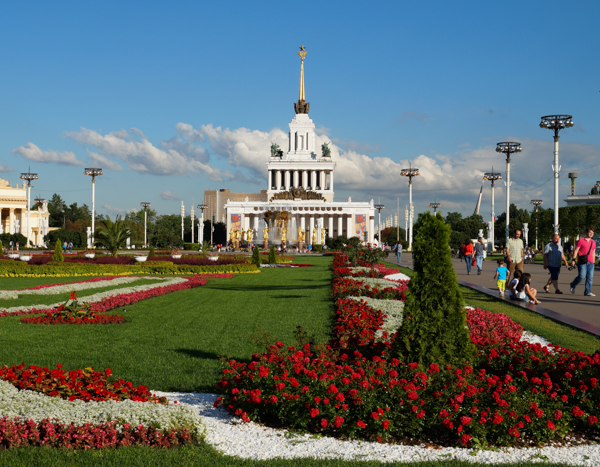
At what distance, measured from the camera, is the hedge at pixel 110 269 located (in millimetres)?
22031

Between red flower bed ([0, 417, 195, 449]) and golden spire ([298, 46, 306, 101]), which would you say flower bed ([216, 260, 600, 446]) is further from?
golden spire ([298, 46, 306, 101])

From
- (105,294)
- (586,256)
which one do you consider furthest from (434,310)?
(586,256)

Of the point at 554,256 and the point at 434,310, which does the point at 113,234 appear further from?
the point at 434,310

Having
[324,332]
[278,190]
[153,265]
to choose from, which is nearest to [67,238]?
[278,190]

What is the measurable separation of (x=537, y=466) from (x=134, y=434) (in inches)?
122

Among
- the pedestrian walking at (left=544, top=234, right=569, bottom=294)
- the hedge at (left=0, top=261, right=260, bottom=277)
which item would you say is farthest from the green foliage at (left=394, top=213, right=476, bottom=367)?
the hedge at (left=0, top=261, right=260, bottom=277)

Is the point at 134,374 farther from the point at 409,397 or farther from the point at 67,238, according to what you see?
the point at 67,238

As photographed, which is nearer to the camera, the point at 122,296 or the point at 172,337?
the point at 172,337

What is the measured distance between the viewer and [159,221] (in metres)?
125

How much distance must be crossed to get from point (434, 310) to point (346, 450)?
1.58 meters

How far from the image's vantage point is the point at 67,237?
71938 mm

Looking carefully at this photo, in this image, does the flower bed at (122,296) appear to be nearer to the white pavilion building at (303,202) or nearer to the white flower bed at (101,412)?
the white flower bed at (101,412)

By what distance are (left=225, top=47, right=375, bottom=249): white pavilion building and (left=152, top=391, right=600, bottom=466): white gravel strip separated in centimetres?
7259

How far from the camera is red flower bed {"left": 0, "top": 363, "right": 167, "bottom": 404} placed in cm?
501
